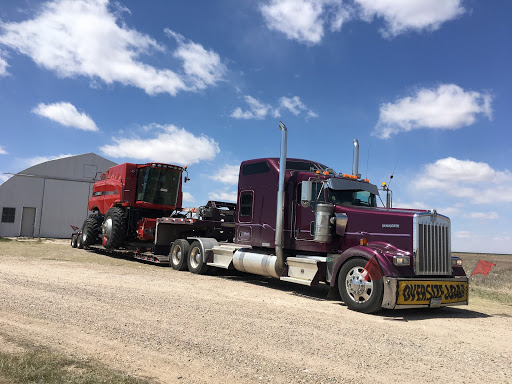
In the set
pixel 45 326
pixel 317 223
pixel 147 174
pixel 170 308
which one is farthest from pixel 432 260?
pixel 147 174

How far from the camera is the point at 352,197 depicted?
32.1 feet

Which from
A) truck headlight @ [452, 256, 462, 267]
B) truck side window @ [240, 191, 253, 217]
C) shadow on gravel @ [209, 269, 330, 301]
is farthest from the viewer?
truck side window @ [240, 191, 253, 217]

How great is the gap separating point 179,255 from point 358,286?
7600 millimetres

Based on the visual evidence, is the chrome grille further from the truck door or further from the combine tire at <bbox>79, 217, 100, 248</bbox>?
the combine tire at <bbox>79, 217, 100, 248</bbox>

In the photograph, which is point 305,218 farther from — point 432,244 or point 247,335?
point 247,335

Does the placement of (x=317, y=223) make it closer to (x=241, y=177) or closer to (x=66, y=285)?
(x=241, y=177)

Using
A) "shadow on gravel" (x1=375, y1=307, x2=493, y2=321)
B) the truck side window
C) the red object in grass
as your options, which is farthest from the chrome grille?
the truck side window

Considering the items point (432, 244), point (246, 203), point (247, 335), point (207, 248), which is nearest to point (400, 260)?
point (432, 244)

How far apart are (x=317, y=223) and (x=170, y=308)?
3742 mm

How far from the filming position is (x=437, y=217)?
855 centimetres

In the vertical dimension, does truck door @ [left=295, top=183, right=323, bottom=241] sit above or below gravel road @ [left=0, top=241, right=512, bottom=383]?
above

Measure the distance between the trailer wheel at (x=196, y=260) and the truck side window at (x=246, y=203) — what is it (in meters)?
2.28

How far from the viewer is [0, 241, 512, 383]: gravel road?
4.33 metres

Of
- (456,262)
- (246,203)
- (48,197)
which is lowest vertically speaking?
(456,262)
